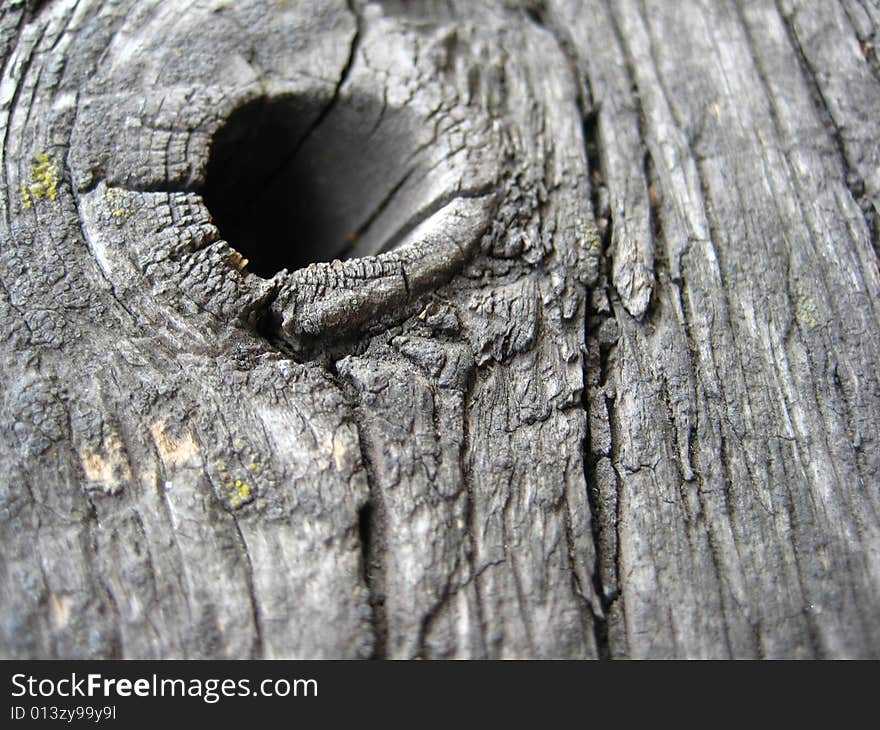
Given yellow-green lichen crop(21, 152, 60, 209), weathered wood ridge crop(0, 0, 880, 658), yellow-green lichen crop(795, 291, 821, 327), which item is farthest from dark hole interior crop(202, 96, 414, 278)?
yellow-green lichen crop(795, 291, 821, 327)

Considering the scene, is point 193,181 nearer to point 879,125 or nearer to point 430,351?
point 430,351

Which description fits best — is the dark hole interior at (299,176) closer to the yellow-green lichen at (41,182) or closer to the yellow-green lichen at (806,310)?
the yellow-green lichen at (41,182)

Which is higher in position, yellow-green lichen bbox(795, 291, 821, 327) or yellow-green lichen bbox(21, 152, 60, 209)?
yellow-green lichen bbox(21, 152, 60, 209)

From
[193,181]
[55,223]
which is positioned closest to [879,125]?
[193,181]

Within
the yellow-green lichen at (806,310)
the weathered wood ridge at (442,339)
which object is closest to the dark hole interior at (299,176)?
the weathered wood ridge at (442,339)

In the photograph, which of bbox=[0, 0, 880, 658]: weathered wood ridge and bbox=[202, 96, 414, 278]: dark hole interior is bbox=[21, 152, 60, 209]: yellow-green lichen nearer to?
bbox=[0, 0, 880, 658]: weathered wood ridge

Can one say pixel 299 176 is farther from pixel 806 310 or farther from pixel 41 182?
pixel 806 310
